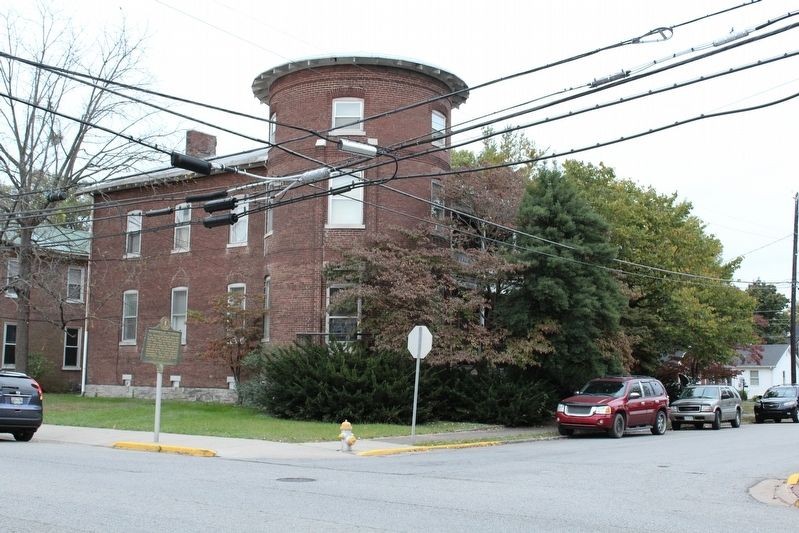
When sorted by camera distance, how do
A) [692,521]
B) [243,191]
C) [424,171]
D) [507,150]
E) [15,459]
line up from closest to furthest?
1. [692,521]
2. [15,459]
3. [424,171]
4. [243,191]
5. [507,150]

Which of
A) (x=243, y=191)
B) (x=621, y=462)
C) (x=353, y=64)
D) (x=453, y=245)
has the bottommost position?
(x=621, y=462)

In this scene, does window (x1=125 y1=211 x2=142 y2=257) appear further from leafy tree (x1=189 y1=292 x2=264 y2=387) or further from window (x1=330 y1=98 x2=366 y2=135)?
window (x1=330 y1=98 x2=366 y2=135)

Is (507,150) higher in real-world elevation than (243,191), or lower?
higher

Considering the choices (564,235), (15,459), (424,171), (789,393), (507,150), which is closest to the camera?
(15,459)

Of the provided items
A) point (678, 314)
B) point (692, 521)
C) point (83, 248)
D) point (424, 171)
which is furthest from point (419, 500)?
point (83, 248)

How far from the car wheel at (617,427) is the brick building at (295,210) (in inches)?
327

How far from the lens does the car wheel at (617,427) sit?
76.4ft

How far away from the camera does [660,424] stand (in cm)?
2597

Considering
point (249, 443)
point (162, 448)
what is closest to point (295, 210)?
point (249, 443)

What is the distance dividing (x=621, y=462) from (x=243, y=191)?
19.1 metres

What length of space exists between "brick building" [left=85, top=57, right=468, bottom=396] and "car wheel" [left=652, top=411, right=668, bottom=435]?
9882 mm

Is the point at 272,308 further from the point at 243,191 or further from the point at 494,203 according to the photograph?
the point at 494,203

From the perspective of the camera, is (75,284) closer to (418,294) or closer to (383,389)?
(383,389)

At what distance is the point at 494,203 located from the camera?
90.8 ft
